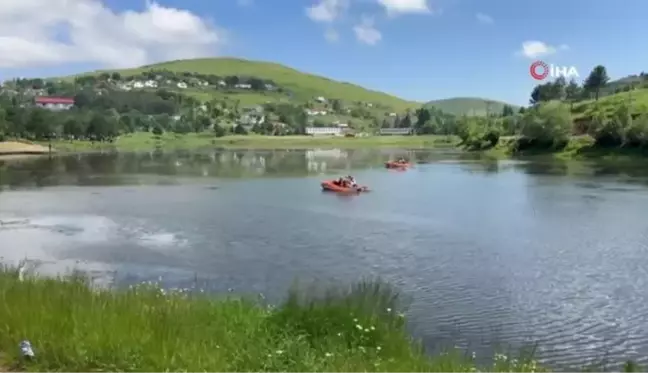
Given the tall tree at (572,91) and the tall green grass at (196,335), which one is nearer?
the tall green grass at (196,335)

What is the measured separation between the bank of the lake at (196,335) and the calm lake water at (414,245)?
17.1 feet

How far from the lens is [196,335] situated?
1021 centimetres

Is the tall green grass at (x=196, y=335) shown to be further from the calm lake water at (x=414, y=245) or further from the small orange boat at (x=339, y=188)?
the small orange boat at (x=339, y=188)

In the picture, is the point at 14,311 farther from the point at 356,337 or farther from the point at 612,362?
the point at 612,362

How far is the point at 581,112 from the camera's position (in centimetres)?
14638

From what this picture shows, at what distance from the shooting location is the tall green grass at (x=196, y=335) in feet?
29.2

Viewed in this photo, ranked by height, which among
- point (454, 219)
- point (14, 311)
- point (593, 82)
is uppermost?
point (593, 82)

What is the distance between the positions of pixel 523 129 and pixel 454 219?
3619 inches

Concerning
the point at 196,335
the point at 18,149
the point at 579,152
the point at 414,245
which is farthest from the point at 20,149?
the point at 196,335

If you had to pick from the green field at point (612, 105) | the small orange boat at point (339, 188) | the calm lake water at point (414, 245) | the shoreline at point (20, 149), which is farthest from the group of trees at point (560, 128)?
the shoreline at point (20, 149)

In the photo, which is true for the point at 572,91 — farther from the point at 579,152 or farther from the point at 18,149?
the point at 18,149

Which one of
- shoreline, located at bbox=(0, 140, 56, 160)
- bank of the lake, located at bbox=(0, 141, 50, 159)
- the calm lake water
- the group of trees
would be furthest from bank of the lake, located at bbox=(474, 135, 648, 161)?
bank of the lake, located at bbox=(0, 141, 50, 159)

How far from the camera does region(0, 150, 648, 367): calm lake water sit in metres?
20.0

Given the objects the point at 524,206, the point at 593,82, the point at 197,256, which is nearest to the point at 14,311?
the point at 197,256
